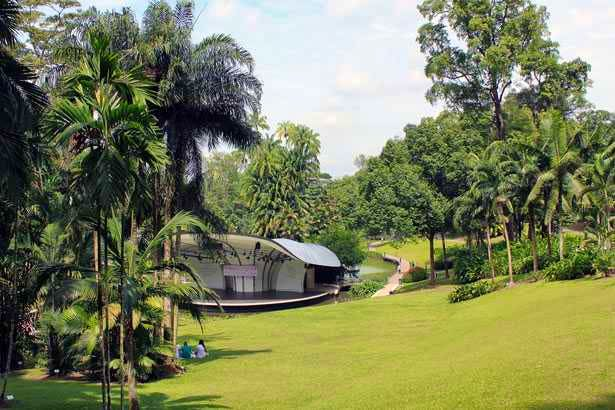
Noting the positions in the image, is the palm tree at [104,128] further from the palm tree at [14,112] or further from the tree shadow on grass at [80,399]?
the tree shadow on grass at [80,399]

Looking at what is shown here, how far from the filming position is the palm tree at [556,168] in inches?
1336

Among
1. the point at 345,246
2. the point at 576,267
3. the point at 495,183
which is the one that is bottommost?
the point at 576,267

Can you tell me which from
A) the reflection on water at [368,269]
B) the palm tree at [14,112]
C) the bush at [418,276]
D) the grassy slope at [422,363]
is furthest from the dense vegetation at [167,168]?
the reflection on water at [368,269]

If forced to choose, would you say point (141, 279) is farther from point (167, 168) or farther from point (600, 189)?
point (600, 189)

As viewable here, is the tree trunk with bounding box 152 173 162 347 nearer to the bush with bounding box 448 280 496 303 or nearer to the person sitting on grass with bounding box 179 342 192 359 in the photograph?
the person sitting on grass with bounding box 179 342 192 359

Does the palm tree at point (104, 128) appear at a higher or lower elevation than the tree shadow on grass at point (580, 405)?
higher

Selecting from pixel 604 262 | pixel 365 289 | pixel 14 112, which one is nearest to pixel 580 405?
pixel 14 112

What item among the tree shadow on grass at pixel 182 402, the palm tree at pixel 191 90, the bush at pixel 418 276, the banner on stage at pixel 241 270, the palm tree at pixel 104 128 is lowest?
the tree shadow on grass at pixel 182 402

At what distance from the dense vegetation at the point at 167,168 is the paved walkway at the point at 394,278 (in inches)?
76.3

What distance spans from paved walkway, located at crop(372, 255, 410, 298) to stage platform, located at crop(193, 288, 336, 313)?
15.7 feet

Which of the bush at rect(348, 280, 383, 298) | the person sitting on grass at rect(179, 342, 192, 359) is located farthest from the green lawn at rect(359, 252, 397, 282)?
the person sitting on grass at rect(179, 342, 192, 359)

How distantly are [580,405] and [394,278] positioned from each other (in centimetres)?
5023

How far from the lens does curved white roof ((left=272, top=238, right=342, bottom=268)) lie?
152 feet

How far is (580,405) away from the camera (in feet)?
36.5
